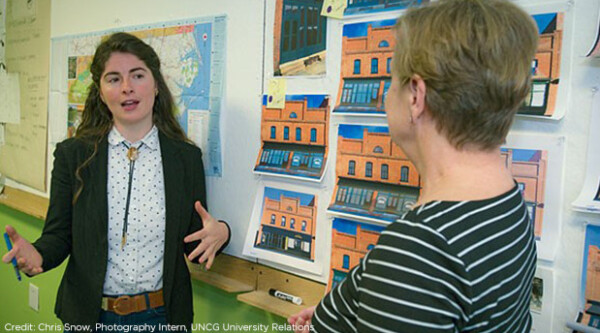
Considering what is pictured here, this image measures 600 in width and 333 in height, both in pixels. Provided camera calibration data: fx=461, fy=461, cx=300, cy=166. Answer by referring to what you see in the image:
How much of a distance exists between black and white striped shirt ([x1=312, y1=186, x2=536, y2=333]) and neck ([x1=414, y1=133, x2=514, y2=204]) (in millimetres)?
17

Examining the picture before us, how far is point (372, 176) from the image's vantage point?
1.19 m

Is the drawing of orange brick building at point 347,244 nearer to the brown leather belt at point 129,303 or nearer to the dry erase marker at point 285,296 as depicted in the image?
the dry erase marker at point 285,296

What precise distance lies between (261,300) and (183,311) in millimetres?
257

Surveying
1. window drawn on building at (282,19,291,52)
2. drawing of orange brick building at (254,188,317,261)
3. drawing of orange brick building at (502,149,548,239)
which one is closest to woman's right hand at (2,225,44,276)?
drawing of orange brick building at (254,188,317,261)

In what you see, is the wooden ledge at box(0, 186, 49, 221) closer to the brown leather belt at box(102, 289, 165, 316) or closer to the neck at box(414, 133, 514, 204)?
the brown leather belt at box(102, 289, 165, 316)

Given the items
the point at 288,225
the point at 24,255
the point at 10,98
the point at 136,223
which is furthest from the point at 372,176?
the point at 10,98

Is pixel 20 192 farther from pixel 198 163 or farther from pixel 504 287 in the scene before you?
pixel 504 287

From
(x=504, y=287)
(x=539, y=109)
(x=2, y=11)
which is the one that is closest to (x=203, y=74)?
(x=539, y=109)

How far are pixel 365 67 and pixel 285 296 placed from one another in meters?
0.70

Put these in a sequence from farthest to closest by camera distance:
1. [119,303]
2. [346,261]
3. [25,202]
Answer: [25,202] < [119,303] < [346,261]

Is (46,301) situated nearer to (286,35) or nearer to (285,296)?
(285,296)

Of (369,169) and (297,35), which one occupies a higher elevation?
(297,35)

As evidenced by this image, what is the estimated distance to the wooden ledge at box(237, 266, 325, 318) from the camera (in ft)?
4.30

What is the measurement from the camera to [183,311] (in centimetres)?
143
